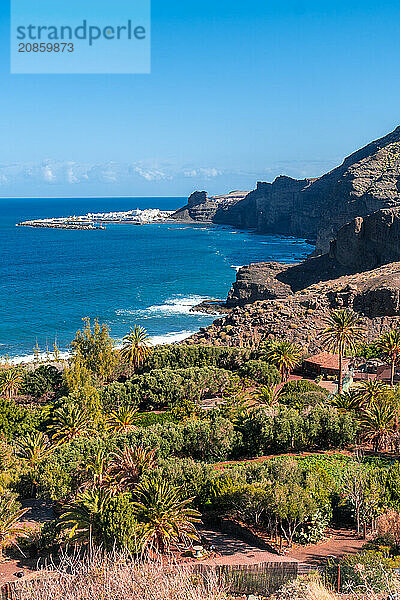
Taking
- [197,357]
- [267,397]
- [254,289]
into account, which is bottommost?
[267,397]

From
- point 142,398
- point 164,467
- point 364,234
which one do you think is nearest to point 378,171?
point 364,234

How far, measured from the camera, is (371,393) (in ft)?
117

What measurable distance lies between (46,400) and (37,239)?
459 feet

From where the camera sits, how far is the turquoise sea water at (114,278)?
7906 centimetres

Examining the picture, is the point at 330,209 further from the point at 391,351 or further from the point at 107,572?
the point at 107,572

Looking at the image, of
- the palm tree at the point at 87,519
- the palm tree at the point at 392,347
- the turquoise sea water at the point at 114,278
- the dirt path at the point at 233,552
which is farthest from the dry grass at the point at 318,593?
the turquoise sea water at the point at 114,278

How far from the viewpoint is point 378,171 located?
140 meters

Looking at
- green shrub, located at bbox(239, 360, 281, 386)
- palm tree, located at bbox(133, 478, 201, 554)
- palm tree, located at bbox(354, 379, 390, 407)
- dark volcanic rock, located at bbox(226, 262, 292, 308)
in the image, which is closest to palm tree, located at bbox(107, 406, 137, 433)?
palm tree, located at bbox(133, 478, 201, 554)

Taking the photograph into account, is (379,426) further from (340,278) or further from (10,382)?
(340,278)

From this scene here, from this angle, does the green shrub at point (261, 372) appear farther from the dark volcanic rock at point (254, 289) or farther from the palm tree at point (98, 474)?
the dark volcanic rock at point (254, 289)

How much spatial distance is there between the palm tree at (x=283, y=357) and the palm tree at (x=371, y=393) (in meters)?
9.31

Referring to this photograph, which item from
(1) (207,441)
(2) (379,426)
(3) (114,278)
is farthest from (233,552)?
(3) (114,278)

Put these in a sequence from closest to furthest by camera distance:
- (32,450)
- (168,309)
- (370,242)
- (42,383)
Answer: (32,450)
(42,383)
(168,309)
(370,242)

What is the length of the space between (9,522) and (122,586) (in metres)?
9.44
